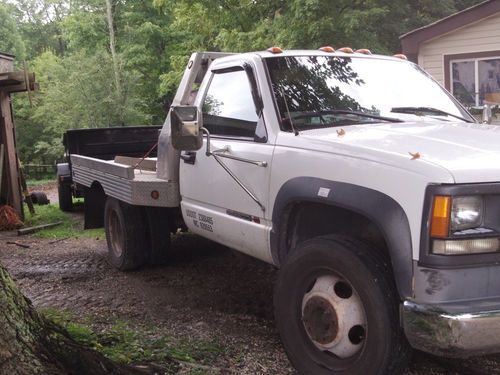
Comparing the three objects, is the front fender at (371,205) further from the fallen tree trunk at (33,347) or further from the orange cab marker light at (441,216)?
the fallen tree trunk at (33,347)

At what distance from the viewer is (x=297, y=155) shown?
3.68m

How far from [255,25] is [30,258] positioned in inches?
446

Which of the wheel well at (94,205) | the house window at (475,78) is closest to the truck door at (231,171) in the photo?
the wheel well at (94,205)

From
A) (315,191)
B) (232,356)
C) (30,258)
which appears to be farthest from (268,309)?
(30,258)

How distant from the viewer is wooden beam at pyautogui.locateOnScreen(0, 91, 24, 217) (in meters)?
10.4

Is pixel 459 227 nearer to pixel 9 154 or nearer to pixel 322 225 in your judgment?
pixel 322 225

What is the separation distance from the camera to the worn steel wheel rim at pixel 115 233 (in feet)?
21.1

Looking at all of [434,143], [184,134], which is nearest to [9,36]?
[184,134]

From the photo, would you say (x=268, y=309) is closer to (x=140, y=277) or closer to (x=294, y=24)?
(x=140, y=277)

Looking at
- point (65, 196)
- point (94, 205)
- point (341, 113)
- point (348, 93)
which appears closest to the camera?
point (341, 113)

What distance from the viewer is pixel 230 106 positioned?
15.4 ft

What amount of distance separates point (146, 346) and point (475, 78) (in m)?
10.6

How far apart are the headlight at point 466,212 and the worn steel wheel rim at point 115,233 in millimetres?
4290

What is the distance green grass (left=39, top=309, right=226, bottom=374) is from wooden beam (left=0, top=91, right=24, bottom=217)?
275 inches
